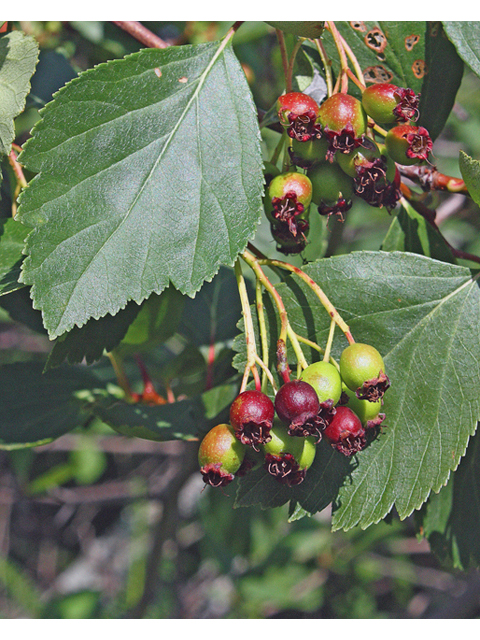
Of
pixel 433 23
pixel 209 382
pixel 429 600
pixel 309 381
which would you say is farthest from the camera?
pixel 429 600

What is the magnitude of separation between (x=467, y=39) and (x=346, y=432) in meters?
1.02

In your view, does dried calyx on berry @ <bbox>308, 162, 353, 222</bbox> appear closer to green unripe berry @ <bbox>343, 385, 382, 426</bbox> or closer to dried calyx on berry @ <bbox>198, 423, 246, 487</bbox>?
green unripe berry @ <bbox>343, 385, 382, 426</bbox>

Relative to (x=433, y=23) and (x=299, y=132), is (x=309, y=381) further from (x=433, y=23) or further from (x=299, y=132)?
(x=433, y=23)

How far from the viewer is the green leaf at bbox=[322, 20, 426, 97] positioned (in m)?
1.55

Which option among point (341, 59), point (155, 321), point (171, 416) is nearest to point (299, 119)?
point (341, 59)

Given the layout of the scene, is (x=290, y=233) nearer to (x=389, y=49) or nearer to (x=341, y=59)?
(x=341, y=59)

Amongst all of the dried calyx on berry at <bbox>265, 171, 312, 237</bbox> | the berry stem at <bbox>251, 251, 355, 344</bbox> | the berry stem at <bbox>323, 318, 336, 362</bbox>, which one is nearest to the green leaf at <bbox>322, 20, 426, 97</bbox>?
the dried calyx on berry at <bbox>265, 171, 312, 237</bbox>

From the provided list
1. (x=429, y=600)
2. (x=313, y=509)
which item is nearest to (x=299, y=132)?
(x=313, y=509)

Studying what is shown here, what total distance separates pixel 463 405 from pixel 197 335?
1224 millimetres

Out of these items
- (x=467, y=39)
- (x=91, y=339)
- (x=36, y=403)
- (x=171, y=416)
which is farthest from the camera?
(x=36, y=403)

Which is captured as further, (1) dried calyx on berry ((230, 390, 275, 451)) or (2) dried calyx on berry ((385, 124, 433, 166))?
(2) dried calyx on berry ((385, 124, 433, 166))

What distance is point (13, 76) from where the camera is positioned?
124 centimetres

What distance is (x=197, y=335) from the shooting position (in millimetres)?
2309

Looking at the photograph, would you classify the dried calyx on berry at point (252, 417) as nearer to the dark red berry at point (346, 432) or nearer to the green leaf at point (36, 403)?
the dark red berry at point (346, 432)
